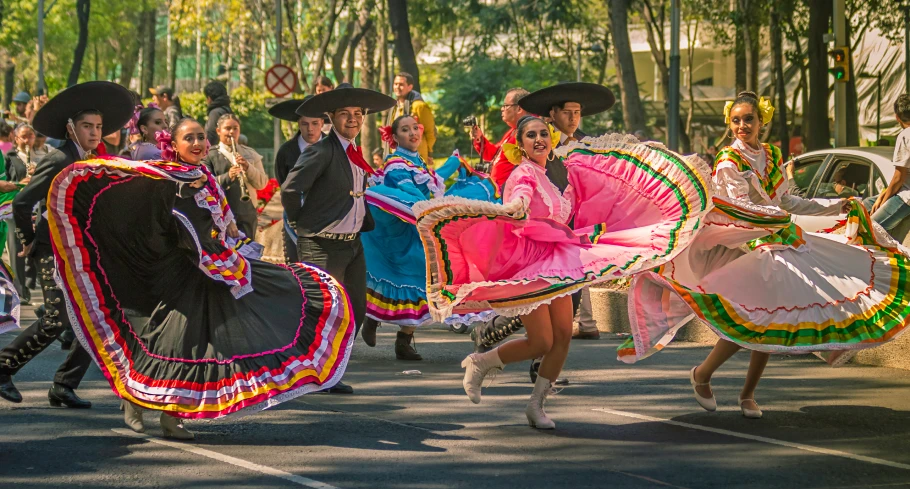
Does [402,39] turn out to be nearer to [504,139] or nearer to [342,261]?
[504,139]

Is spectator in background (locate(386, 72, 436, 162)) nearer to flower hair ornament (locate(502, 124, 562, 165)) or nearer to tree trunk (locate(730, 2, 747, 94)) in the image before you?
flower hair ornament (locate(502, 124, 562, 165))

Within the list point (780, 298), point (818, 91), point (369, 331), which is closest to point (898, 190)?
point (780, 298)

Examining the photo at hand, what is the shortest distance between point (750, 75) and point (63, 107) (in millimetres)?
26878

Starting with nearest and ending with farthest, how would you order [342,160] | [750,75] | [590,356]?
[342,160] → [590,356] → [750,75]

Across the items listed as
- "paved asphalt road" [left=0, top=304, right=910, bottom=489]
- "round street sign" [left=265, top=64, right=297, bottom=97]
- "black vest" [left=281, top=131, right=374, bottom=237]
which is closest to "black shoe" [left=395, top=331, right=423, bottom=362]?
"paved asphalt road" [left=0, top=304, right=910, bottom=489]

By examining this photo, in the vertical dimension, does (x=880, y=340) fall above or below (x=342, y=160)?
below

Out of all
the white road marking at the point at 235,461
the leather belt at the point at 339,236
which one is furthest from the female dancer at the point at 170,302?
the leather belt at the point at 339,236

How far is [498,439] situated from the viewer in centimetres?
689

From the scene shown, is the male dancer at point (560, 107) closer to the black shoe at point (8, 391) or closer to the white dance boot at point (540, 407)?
the white dance boot at point (540, 407)

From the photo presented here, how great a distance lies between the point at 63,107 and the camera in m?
7.46

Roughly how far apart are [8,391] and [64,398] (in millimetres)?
352

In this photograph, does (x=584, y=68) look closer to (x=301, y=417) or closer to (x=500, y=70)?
(x=500, y=70)

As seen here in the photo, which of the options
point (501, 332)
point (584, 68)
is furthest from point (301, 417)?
point (584, 68)

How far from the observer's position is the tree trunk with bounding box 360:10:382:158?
3400 cm
